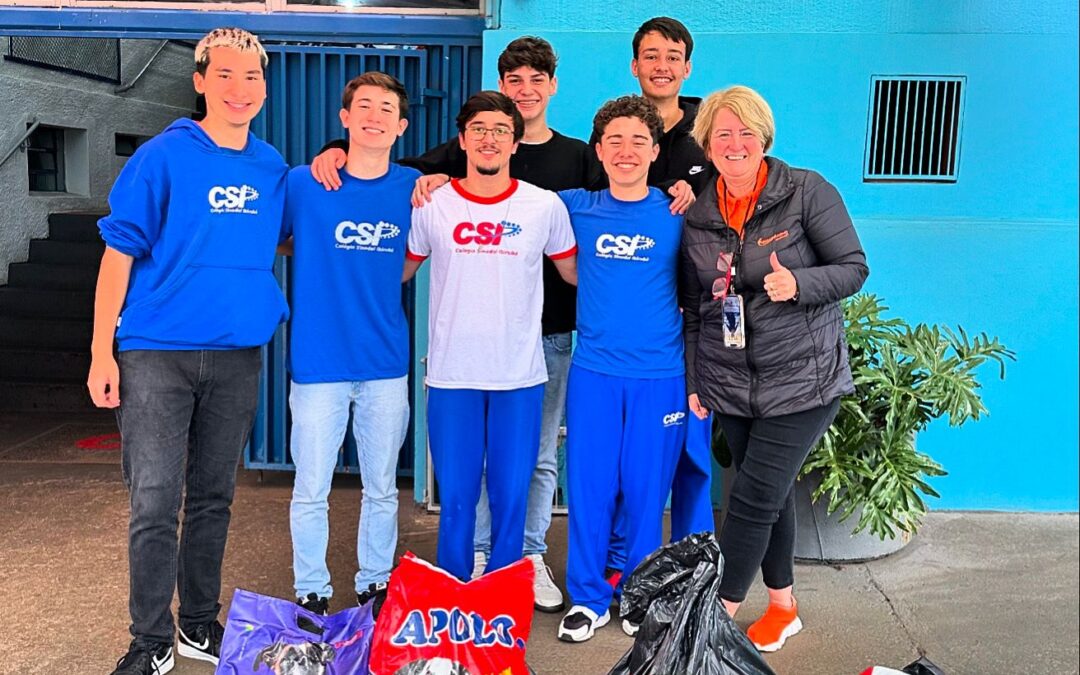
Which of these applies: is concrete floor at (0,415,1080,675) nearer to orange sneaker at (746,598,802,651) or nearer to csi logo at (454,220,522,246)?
orange sneaker at (746,598,802,651)

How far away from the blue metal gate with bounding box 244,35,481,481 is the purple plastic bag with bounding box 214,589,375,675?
172cm

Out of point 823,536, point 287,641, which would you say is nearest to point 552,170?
point 287,641

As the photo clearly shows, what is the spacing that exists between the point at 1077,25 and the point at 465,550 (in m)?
3.60

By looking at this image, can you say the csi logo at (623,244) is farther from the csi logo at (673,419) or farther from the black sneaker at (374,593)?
the black sneaker at (374,593)

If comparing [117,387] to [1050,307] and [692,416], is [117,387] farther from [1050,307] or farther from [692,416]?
[1050,307]

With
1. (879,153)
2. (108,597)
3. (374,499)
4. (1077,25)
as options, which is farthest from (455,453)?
(1077,25)

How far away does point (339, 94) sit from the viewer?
15.0 feet

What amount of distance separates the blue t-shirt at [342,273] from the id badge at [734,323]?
1.10 meters

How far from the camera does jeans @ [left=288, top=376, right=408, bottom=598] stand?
3.09m

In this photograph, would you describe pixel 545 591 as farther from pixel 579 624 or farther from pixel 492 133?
pixel 492 133

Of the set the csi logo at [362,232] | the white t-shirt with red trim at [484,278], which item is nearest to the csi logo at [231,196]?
the csi logo at [362,232]

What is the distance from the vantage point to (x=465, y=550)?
3221 millimetres

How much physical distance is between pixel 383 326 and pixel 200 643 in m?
1.18

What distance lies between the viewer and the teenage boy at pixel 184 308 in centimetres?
274
